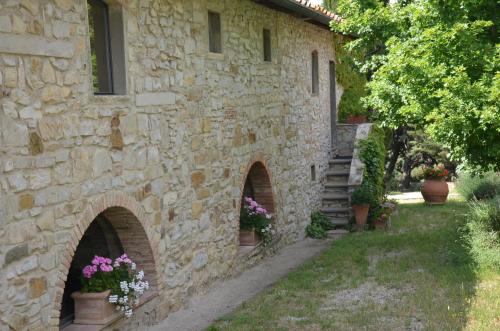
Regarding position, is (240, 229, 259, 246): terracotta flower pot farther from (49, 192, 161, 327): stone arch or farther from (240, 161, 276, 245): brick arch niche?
(49, 192, 161, 327): stone arch

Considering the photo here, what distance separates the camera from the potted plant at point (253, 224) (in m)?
9.67

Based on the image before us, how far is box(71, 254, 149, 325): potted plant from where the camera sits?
18.8 feet

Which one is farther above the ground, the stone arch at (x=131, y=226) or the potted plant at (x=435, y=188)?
the stone arch at (x=131, y=226)

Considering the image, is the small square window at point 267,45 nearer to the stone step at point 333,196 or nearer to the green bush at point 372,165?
the green bush at point 372,165

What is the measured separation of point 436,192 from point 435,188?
0.11 m

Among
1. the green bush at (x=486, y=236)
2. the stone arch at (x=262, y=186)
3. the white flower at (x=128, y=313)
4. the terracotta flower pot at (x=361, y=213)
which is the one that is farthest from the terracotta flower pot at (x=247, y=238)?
the terracotta flower pot at (x=361, y=213)

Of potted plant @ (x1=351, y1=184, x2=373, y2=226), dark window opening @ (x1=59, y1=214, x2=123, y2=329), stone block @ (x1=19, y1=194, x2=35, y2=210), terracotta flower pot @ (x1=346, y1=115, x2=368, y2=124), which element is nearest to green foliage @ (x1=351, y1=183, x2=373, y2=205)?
potted plant @ (x1=351, y1=184, x2=373, y2=226)

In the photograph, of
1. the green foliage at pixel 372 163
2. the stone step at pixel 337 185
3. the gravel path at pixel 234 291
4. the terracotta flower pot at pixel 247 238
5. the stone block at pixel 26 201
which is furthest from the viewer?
the stone step at pixel 337 185

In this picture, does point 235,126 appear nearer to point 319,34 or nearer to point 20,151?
point 20,151

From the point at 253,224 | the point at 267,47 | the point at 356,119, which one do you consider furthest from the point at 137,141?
the point at 356,119

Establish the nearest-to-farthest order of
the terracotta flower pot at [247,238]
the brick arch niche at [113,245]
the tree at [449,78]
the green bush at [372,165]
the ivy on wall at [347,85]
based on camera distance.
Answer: the brick arch niche at [113,245] < the tree at [449,78] < the terracotta flower pot at [247,238] < the green bush at [372,165] < the ivy on wall at [347,85]

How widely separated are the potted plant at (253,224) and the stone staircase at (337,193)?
12.3 feet

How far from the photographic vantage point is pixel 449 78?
24.4 feet

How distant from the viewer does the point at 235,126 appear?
9.00 m
